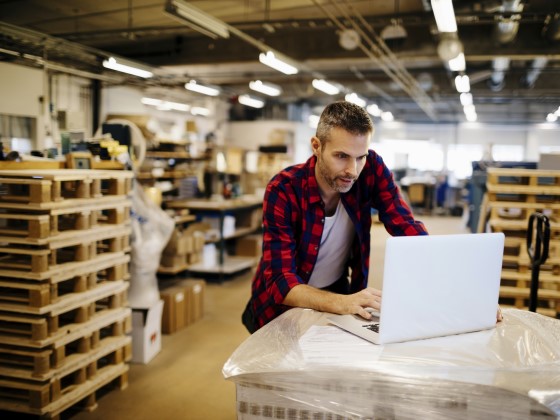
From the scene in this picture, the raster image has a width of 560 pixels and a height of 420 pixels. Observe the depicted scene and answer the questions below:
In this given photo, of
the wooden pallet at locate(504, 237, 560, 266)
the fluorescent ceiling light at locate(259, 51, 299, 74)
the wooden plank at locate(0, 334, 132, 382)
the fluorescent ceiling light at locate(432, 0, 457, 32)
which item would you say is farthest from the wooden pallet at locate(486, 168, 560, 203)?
the wooden plank at locate(0, 334, 132, 382)

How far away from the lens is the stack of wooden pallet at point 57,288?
117 inches

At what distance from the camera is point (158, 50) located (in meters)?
9.73

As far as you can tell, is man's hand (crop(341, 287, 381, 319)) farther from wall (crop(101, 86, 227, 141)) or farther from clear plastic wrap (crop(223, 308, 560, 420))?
wall (crop(101, 86, 227, 141))

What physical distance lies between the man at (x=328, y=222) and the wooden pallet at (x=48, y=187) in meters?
1.46

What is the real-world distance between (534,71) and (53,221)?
1109 centimetres

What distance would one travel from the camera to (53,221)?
Result: 9.94ft

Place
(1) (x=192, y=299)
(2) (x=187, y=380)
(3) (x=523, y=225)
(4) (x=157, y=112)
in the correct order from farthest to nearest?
(4) (x=157, y=112) → (1) (x=192, y=299) → (3) (x=523, y=225) → (2) (x=187, y=380)

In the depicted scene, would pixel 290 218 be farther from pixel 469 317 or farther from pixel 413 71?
pixel 413 71

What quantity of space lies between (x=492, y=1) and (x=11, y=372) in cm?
660

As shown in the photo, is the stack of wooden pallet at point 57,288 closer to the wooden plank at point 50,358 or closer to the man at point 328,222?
the wooden plank at point 50,358

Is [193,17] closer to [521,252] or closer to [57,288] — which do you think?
[57,288]

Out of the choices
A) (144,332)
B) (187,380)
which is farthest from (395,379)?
(144,332)

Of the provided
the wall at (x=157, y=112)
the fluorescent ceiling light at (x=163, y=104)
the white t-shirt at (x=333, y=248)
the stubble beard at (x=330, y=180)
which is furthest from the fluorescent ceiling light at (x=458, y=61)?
the fluorescent ceiling light at (x=163, y=104)

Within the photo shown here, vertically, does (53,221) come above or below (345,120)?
below
